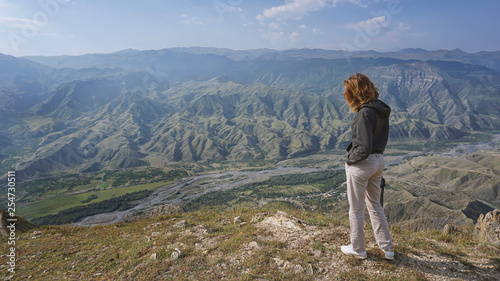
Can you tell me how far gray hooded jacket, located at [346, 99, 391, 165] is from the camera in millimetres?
4398

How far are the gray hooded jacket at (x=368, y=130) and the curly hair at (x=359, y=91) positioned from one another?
0.40 feet

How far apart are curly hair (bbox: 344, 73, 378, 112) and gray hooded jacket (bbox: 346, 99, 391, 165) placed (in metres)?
0.12

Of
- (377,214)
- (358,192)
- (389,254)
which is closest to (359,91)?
(358,192)

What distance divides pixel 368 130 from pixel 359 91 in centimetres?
86

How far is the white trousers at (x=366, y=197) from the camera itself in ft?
15.2

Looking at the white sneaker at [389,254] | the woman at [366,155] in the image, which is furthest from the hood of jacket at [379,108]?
the white sneaker at [389,254]

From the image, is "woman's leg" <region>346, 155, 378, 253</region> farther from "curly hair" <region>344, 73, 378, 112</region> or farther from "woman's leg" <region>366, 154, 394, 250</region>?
"curly hair" <region>344, 73, 378, 112</region>

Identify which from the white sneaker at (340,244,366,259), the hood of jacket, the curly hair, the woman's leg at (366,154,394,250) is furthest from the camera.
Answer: the white sneaker at (340,244,366,259)

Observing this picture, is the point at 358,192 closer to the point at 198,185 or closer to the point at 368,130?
the point at 368,130

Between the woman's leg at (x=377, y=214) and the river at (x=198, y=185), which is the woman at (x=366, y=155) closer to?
the woman's leg at (x=377, y=214)

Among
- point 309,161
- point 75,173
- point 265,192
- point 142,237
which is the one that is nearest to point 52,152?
point 75,173

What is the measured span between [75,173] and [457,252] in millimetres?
207570

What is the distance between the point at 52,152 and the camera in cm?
18112

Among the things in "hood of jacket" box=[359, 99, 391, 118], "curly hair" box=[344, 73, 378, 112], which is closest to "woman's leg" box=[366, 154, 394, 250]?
"hood of jacket" box=[359, 99, 391, 118]
